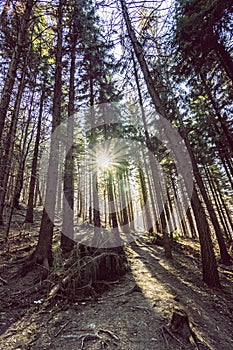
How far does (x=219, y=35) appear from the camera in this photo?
7281mm

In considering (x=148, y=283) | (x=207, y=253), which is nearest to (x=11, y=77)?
(x=148, y=283)

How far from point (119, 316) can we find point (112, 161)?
28.1 ft

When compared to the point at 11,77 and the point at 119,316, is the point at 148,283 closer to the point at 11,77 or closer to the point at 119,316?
the point at 119,316

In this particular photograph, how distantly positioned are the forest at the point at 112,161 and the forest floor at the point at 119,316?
0.08 feet

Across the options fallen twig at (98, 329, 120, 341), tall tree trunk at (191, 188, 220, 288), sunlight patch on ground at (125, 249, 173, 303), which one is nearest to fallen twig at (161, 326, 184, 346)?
fallen twig at (98, 329, 120, 341)

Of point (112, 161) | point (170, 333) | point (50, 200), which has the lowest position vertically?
point (170, 333)

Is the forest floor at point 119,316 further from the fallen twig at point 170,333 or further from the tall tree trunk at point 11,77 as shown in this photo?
the tall tree trunk at point 11,77

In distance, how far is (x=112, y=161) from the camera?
11.0m

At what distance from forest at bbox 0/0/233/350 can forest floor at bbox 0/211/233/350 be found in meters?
0.02

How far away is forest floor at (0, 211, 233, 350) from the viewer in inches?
101

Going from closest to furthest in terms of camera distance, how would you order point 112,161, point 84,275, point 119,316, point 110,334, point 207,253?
Answer: point 110,334 < point 119,316 < point 84,275 < point 207,253 < point 112,161

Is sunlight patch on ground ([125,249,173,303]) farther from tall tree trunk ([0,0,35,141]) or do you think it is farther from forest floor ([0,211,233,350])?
tall tree trunk ([0,0,35,141])

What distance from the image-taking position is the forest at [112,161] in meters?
3.05

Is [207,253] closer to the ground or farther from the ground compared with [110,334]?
farther from the ground
